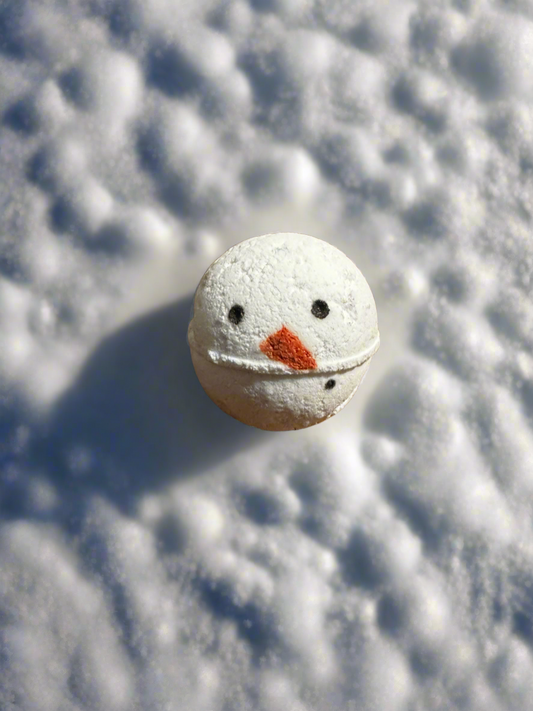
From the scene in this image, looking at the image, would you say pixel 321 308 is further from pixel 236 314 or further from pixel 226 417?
pixel 226 417

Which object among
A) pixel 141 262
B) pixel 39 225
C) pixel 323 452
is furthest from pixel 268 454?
pixel 39 225

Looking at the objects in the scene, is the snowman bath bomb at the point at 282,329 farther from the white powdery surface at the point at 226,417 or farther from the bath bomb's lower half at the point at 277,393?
the white powdery surface at the point at 226,417

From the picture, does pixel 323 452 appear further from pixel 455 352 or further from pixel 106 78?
pixel 106 78

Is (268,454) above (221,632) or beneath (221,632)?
above

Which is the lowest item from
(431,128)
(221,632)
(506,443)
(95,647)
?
(95,647)

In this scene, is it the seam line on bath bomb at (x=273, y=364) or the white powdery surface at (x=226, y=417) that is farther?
the white powdery surface at (x=226, y=417)

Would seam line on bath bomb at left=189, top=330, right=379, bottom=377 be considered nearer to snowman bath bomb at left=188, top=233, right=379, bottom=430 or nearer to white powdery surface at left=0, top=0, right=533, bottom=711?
snowman bath bomb at left=188, top=233, right=379, bottom=430

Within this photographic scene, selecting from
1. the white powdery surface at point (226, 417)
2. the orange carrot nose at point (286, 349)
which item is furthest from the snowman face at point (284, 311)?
the white powdery surface at point (226, 417)
